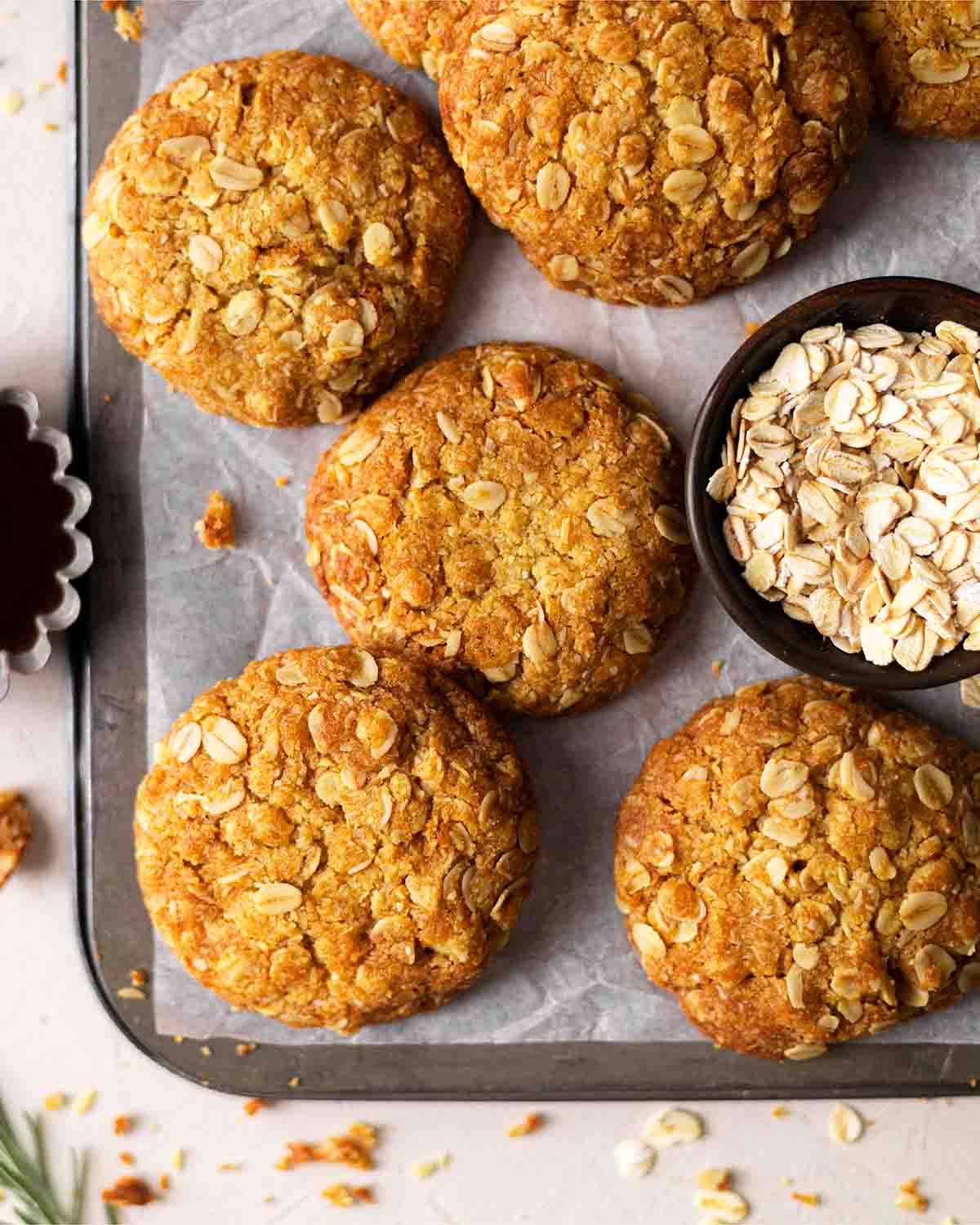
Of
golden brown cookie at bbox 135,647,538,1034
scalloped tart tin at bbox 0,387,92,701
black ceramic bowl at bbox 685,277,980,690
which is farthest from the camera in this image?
scalloped tart tin at bbox 0,387,92,701

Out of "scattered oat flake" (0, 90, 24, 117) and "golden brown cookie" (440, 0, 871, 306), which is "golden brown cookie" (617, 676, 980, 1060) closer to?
"golden brown cookie" (440, 0, 871, 306)

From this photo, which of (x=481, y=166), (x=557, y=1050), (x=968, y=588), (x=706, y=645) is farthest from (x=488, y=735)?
(x=481, y=166)

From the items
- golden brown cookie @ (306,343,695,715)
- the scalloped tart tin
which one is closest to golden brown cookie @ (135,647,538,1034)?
golden brown cookie @ (306,343,695,715)

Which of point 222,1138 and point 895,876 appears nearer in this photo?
point 895,876

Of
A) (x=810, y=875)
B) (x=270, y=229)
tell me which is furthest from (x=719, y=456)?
(x=270, y=229)

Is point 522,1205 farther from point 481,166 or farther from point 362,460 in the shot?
point 481,166

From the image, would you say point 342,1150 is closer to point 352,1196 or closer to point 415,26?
point 352,1196
